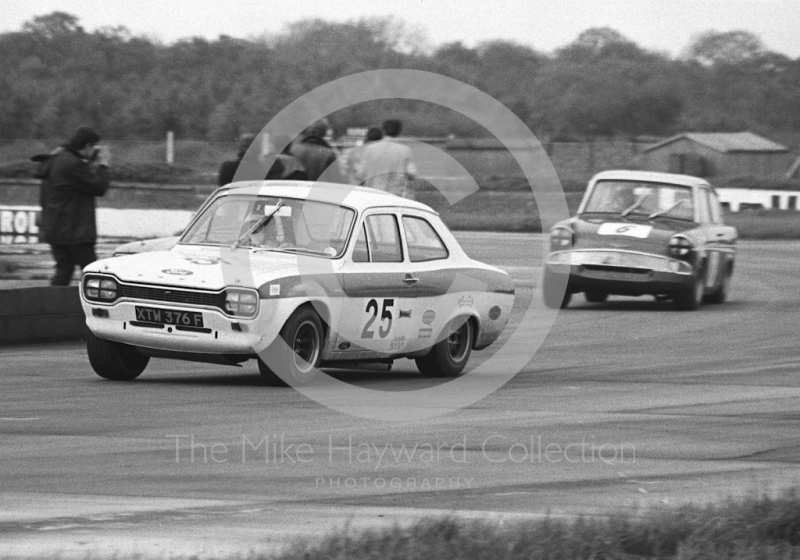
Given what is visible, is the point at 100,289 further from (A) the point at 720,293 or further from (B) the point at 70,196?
(A) the point at 720,293

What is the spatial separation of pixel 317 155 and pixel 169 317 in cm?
659

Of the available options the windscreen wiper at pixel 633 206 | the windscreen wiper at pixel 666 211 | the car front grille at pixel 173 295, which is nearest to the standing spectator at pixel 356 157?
the windscreen wiper at pixel 633 206

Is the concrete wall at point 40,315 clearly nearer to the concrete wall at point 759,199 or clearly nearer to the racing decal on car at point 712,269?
the racing decal on car at point 712,269

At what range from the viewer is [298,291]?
9.41 m

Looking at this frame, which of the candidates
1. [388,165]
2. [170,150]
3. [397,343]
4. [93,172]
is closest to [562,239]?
[388,165]

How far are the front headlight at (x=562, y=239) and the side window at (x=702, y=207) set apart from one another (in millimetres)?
1813

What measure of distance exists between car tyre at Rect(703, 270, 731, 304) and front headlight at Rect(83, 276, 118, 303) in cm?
1070

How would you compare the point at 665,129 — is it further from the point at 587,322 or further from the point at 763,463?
the point at 763,463

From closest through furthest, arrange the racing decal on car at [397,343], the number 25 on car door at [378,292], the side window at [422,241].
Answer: the number 25 on car door at [378,292], the racing decal on car at [397,343], the side window at [422,241]

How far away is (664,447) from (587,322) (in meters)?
A: 8.39

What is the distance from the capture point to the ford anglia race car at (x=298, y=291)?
9297 millimetres

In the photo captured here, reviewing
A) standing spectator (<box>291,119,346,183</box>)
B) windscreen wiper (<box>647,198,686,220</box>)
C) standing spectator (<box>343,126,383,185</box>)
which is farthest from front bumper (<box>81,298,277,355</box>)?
windscreen wiper (<box>647,198,686,220</box>)

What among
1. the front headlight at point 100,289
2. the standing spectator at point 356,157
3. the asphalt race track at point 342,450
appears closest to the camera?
the asphalt race track at point 342,450

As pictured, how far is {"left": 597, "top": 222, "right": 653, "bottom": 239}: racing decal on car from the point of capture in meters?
16.8
